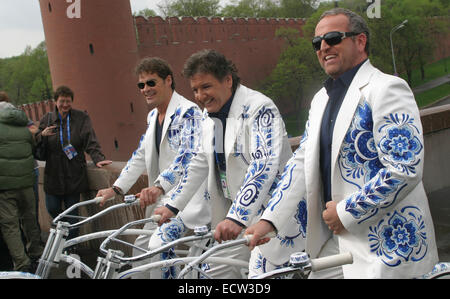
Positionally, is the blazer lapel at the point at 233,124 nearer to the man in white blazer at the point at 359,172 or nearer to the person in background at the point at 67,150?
the man in white blazer at the point at 359,172

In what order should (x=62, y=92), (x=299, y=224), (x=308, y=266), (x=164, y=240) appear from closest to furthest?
1. (x=308, y=266)
2. (x=299, y=224)
3. (x=164, y=240)
4. (x=62, y=92)

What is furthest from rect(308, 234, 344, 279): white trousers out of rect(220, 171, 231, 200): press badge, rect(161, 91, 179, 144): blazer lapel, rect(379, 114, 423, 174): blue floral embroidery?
rect(161, 91, 179, 144): blazer lapel

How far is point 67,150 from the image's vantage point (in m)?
5.60

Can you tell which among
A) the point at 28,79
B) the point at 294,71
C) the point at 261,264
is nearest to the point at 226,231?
the point at 261,264

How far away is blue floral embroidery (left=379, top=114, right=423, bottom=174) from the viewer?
1.96m

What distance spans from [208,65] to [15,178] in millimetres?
3048

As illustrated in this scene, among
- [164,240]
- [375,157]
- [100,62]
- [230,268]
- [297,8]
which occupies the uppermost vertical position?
[297,8]

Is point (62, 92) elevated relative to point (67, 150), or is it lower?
elevated

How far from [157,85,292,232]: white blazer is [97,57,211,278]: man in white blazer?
179 millimetres

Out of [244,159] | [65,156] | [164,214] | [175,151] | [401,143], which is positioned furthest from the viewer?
[65,156]

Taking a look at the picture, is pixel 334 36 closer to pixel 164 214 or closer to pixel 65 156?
pixel 164 214

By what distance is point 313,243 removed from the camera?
2369mm

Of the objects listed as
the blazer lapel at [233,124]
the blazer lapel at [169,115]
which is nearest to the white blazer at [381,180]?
the blazer lapel at [233,124]
